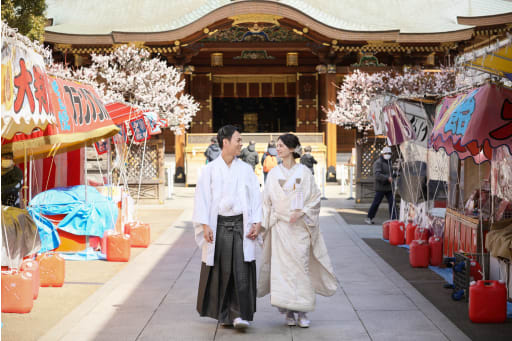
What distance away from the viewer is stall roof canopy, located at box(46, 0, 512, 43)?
2005cm

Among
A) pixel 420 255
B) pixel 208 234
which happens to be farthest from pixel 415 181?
pixel 208 234

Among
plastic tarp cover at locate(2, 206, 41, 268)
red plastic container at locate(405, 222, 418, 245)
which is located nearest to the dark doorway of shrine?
red plastic container at locate(405, 222, 418, 245)

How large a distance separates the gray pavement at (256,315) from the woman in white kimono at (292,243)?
12.2 inches

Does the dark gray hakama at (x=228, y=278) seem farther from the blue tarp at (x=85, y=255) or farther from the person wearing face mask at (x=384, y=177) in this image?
the person wearing face mask at (x=384, y=177)

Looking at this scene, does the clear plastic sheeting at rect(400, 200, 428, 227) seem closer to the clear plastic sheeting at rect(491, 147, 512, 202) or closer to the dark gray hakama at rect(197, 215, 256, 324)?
the clear plastic sheeting at rect(491, 147, 512, 202)

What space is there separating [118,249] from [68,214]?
95 cm

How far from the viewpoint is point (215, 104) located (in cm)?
2756

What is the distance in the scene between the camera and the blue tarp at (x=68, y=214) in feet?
27.6

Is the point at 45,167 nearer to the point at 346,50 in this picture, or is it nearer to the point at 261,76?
the point at 346,50

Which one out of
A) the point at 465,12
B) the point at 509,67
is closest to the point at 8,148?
the point at 509,67

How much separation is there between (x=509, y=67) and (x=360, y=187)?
1127 centimetres

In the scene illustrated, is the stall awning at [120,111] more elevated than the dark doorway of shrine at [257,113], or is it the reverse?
the dark doorway of shrine at [257,113]

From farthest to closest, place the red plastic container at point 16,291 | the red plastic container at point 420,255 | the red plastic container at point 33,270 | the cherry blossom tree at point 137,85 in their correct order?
1. the cherry blossom tree at point 137,85
2. the red plastic container at point 420,255
3. the red plastic container at point 33,270
4. the red plastic container at point 16,291

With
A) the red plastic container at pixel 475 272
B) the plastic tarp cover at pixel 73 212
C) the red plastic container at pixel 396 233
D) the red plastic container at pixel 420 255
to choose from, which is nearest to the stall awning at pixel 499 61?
the red plastic container at pixel 475 272
